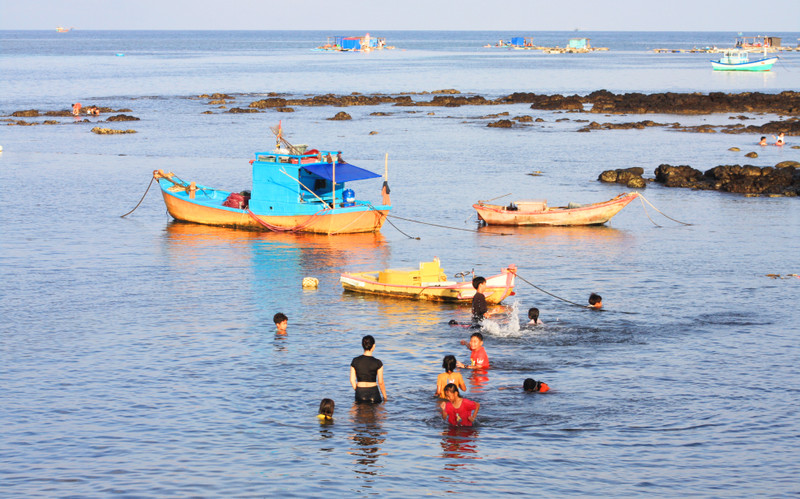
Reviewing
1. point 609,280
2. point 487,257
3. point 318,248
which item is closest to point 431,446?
point 609,280

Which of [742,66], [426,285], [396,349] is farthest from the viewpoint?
[742,66]

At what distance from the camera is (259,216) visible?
36.8 meters

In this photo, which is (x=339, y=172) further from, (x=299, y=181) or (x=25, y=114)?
(x=25, y=114)

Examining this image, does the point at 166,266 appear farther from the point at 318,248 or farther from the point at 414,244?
the point at 414,244

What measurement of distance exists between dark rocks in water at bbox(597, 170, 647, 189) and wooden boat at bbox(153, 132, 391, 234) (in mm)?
16687

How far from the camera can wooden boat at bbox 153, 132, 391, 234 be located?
35625mm

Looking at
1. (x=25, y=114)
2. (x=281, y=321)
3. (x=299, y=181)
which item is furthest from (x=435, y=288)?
(x=25, y=114)

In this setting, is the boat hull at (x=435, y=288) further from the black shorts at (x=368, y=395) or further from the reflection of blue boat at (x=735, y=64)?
the reflection of blue boat at (x=735, y=64)

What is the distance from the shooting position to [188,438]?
1686 centimetres

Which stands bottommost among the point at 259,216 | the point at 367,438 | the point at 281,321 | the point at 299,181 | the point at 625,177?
the point at 367,438

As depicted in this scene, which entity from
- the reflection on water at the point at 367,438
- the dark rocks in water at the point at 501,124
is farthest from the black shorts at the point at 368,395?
the dark rocks in water at the point at 501,124

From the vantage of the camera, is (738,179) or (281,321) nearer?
(281,321)

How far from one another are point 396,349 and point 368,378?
14.8 feet

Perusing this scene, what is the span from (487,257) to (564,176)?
66.3 feet
